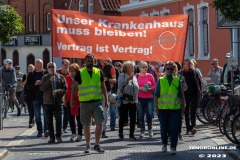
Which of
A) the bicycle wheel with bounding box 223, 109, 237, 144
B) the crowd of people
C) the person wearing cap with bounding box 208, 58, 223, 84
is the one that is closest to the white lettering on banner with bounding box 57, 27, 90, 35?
the crowd of people

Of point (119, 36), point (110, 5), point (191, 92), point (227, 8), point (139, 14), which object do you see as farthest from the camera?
point (110, 5)

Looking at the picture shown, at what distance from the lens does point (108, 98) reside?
17.4 metres

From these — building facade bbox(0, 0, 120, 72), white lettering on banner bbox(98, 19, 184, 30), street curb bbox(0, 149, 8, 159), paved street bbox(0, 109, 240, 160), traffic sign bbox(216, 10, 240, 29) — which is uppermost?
building facade bbox(0, 0, 120, 72)

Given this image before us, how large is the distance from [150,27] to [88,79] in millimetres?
3800

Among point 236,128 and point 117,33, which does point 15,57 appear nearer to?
point 117,33

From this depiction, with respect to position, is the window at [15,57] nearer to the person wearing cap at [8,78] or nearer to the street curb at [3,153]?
the person wearing cap at [8,78]

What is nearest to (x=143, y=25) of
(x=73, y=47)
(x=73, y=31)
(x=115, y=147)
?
(x=73, y=31)

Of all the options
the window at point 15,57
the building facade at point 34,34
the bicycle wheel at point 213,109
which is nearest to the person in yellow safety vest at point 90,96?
the bicycle wheel at point 213,109

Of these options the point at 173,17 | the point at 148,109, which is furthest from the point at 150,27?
the point at 148,109

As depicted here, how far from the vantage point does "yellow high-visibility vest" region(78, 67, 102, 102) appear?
46.0 ft

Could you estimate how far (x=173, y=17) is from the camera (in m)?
17.3

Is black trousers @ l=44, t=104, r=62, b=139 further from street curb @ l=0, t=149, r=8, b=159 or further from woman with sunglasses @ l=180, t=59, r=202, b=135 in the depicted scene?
woman with sunglasses @ l=180, t=59, r=202, b=135

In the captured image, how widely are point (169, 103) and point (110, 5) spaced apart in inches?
1518

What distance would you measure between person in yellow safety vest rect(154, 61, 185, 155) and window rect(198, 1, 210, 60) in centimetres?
2176
